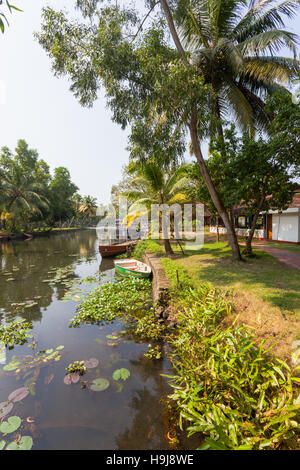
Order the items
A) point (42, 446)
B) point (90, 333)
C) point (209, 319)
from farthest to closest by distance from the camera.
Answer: point (90, 333) → point (209, 319) → point (42, 446)

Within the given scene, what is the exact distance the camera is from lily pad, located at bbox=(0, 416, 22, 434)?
3.00 m

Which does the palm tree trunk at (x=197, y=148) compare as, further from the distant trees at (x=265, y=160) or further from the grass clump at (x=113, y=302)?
the grass clump at (x=113, y=302)

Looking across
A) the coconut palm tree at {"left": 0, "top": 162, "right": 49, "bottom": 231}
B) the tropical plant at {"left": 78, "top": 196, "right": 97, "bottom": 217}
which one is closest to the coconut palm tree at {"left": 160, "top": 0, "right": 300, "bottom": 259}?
the coconut palm tree at {"left": 0, "top": 162, "right": 49, "bottom": 231}

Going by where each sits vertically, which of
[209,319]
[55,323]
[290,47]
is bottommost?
[55,323]

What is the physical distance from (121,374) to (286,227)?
Result: 16.1 meters

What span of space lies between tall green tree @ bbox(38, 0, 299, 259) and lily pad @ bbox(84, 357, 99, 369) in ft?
24.5

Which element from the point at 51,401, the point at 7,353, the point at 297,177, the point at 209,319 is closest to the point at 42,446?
the point at 51,401

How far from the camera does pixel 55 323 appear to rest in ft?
21.5

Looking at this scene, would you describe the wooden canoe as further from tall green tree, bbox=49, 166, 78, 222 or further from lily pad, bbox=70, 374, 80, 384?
tall green tree, bbox=49, 166, 78, 222

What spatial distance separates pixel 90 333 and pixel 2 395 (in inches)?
93.6

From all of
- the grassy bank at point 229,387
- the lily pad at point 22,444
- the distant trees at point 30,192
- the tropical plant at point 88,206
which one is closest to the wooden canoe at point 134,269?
the grassy bank at point 229,387

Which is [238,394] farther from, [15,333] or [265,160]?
[265,160]

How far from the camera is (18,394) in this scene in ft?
12.1

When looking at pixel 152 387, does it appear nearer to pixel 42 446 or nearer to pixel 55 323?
pixel 42 446
